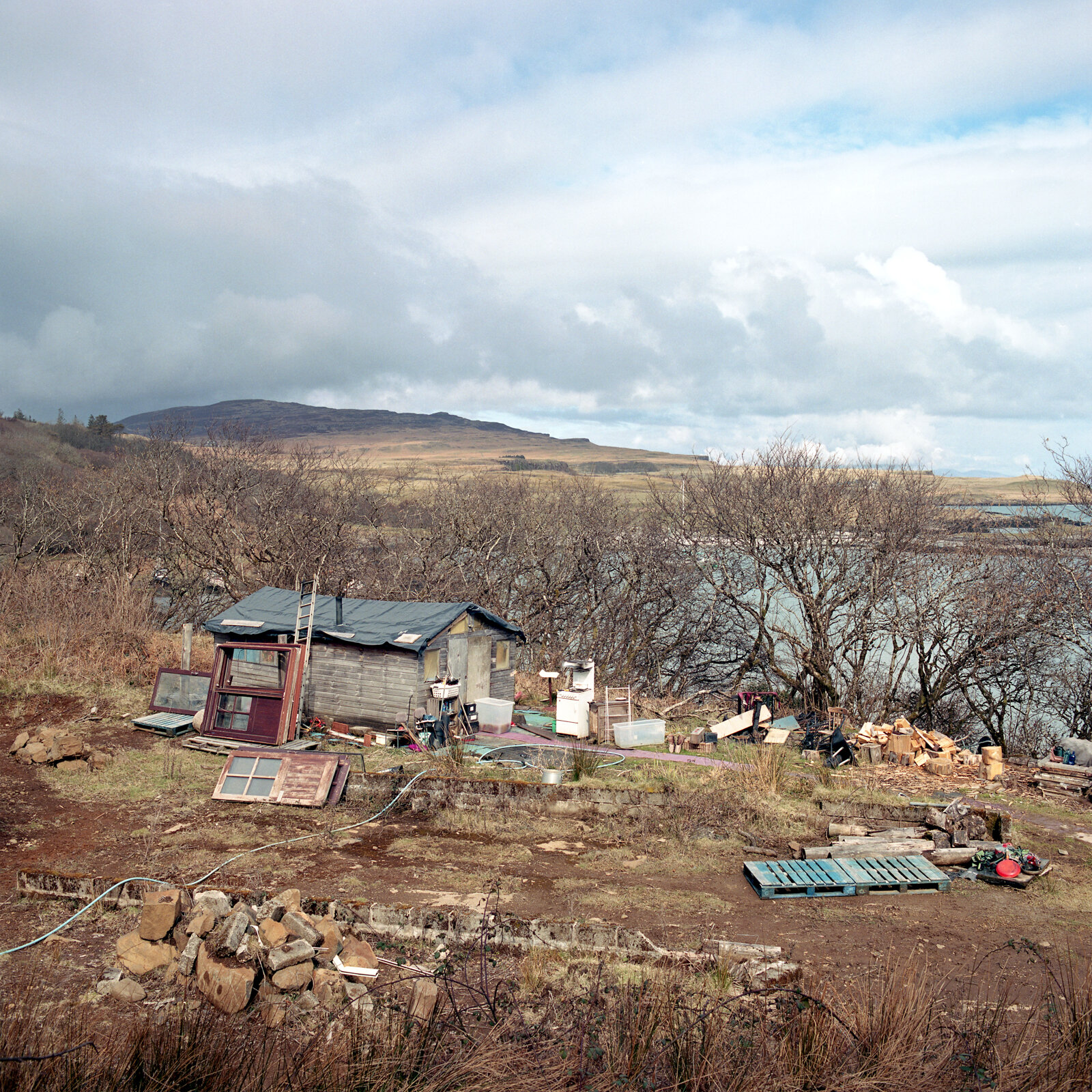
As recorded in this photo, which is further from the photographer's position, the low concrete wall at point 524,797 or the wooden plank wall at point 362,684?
the wooden plank wall at point 362,684

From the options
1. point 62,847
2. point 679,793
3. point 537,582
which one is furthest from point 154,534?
point 679,793

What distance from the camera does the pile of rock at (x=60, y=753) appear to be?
1411 centimetres

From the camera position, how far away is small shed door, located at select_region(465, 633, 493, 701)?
1884 centimetres

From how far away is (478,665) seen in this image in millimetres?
19141

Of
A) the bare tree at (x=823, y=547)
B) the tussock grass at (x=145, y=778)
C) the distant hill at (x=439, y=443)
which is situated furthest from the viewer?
the distant hill at (x=439, y=443)

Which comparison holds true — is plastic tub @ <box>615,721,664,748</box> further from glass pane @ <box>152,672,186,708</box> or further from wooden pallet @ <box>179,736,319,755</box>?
glass pane @ <box>152,672,186,708</box>

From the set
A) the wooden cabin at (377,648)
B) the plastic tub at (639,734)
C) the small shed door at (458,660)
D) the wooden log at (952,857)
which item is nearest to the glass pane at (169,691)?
the wooden cabin at (377,648)

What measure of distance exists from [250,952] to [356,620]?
1130 cm

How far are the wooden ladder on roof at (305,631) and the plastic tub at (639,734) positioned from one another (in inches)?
258

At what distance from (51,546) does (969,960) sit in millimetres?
32692

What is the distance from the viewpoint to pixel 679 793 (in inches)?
519

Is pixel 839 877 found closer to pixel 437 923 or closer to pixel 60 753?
pixel 437 923

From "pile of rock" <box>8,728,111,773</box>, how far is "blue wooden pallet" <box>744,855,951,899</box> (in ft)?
35.6

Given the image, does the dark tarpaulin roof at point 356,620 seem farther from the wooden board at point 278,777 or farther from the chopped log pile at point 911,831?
the chopped log pile at point 911,831
